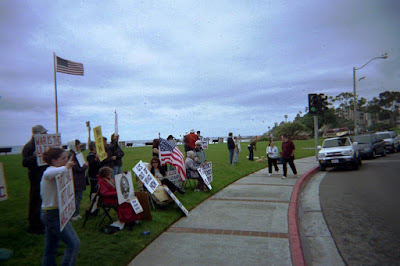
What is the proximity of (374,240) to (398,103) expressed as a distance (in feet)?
340

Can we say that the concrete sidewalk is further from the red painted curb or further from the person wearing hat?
the person wearing hat

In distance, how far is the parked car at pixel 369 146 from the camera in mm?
20416

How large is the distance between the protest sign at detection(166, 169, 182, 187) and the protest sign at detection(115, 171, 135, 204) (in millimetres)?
2110

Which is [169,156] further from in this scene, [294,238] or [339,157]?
[339,157]

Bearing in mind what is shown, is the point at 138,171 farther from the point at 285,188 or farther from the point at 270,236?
the point at 285,188

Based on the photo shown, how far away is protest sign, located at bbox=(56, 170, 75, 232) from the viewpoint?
328cm

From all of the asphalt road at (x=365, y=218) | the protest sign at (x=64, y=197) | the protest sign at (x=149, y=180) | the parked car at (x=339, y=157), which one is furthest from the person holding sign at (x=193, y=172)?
the parked car at (x=339, y=157)

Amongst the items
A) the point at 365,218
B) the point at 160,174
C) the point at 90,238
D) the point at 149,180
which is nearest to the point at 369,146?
the point at 365,218

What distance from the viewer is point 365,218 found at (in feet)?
21.3

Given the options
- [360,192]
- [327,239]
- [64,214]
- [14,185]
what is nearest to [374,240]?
[327,239]

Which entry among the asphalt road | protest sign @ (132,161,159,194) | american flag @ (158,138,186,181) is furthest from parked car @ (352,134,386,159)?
protest sign @ (132,161,159,194)

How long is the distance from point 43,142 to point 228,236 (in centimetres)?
368

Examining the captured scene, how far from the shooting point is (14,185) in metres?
10.5

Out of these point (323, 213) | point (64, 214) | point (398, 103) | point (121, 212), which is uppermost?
point (398, 103)
